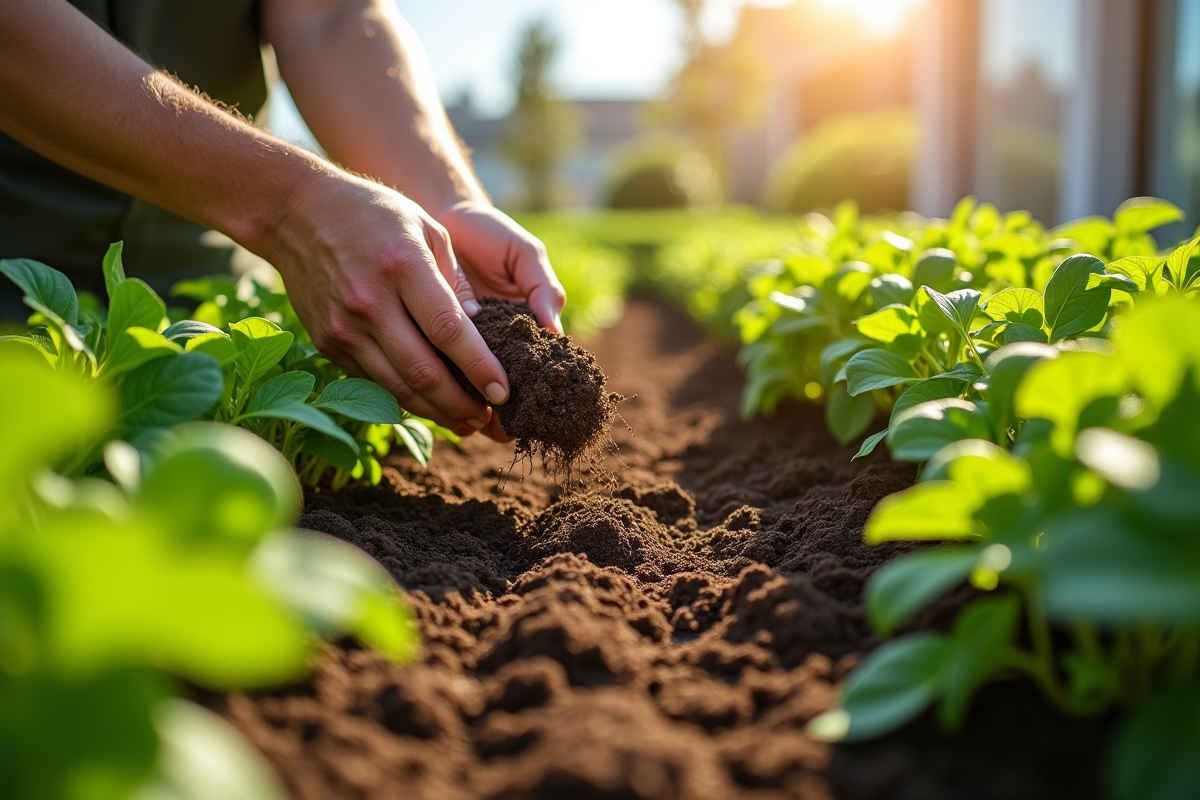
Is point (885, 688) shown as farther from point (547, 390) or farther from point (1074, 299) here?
point (547, 390)

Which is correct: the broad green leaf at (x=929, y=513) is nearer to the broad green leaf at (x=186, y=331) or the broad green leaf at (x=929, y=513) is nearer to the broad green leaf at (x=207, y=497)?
the broad green leaf at (x=207, y=497)

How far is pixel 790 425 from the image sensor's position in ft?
9.64

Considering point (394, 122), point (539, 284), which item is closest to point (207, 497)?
point (539, 284)

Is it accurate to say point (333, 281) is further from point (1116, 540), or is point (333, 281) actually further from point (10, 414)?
point (1116, 540)

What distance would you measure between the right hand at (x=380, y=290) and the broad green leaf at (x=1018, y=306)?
102cm

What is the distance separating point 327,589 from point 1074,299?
54.4 inches

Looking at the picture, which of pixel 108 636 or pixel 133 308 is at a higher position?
pixel 133 308

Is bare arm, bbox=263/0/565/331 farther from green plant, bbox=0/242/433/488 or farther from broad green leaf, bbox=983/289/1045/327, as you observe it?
broad green leaf, bbox=983/289/1045/327

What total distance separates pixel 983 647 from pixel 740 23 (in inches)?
1131

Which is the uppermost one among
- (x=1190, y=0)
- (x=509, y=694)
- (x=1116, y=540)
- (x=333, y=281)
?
(x=1190, y=0)

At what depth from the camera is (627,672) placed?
3.96 ft

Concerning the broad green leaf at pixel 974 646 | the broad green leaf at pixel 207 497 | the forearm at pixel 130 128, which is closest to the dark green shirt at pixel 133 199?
the forearm at pixel 130 128

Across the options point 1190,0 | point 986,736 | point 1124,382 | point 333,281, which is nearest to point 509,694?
point 986,736

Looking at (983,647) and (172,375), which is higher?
(172,375)
